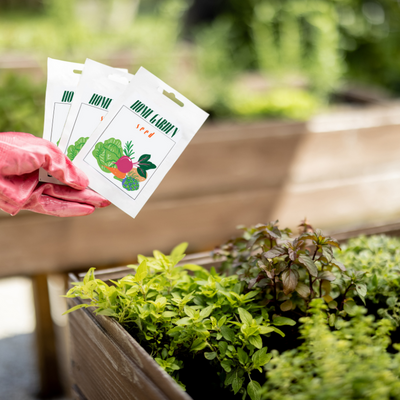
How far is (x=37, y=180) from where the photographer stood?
936mm

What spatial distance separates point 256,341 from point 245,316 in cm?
5

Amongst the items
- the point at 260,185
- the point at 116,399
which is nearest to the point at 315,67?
the point at 260,185

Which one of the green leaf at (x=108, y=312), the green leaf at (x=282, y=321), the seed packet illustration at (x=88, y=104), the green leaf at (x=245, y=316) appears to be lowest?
the green leaf at (x=282, y=321)

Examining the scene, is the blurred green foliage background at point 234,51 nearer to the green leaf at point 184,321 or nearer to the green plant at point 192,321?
the green plant at point 192,321

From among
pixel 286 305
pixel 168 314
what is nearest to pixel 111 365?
pixel 168 314

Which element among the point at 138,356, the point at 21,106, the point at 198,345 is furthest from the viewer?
the point at 21,106

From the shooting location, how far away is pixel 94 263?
2008 millimetres

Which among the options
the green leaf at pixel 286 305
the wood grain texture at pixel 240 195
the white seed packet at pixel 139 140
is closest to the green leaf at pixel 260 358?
the green leaf at pixel 286 305

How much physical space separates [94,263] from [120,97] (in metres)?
1.22

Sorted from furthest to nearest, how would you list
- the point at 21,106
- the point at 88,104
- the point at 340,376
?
the point at 21,106
the point at 88,104
the point at 340,376

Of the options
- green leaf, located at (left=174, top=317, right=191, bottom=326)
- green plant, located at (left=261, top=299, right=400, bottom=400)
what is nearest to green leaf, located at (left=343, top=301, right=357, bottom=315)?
green plant, located at (left=261, top=299, right=400, bottom=400)

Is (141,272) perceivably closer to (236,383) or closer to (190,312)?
(190,312)

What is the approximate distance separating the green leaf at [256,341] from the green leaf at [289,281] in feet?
0.35

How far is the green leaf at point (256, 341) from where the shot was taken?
0.84 meters
